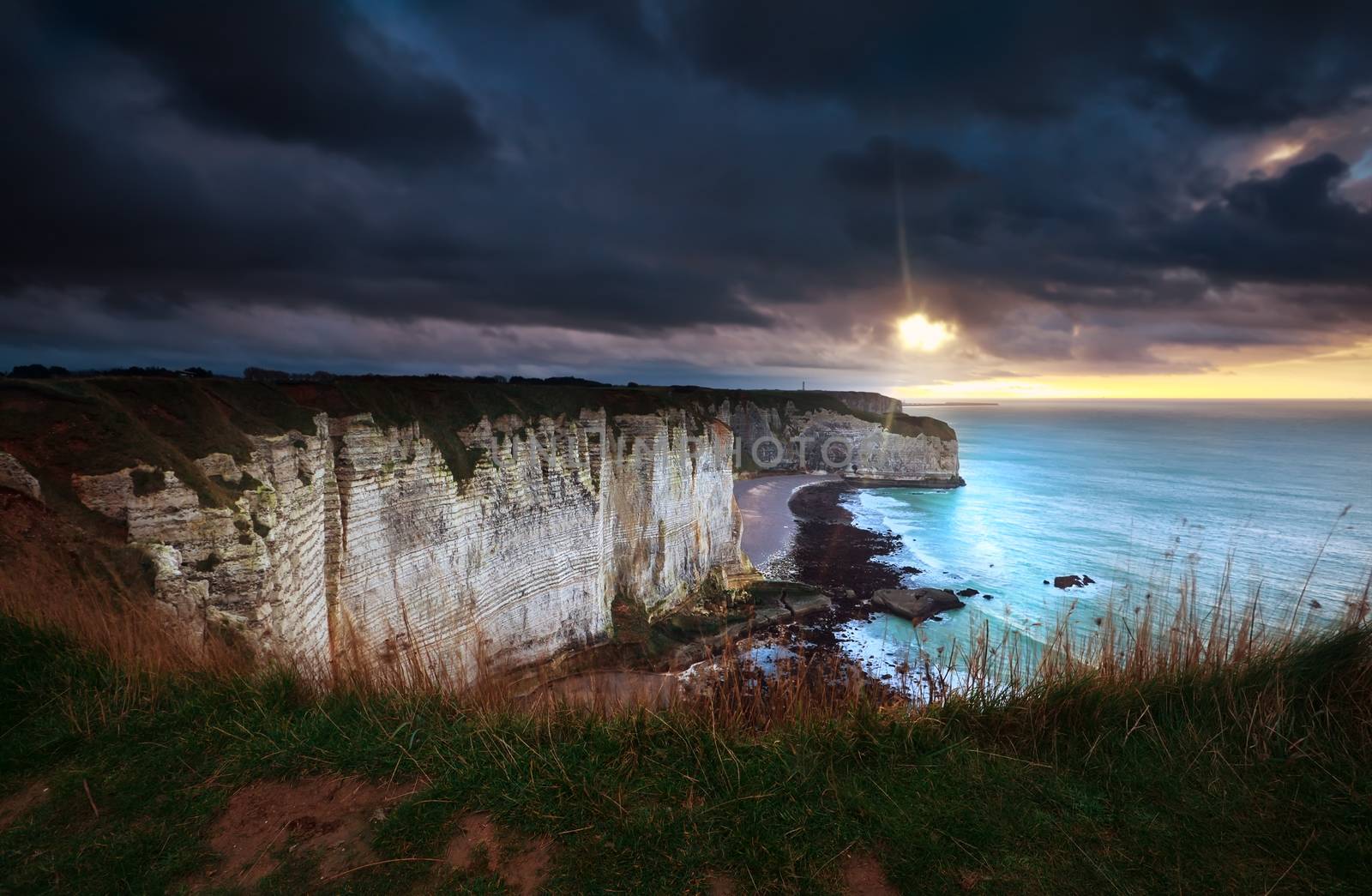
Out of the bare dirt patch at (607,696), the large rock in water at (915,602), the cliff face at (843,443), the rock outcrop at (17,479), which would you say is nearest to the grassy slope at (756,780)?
the bare dirt patch at (607,696)

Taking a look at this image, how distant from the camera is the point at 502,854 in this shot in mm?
2953

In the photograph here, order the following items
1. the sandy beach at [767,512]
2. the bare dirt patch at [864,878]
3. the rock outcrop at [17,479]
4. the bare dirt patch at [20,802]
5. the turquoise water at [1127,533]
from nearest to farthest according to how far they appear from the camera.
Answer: the bare dirt patch at [864,878] < the bare dirt patch at [20,802] < the rock outcrop at [17,479] < the turquoise water at [1127,533] < the sandy beach at [767,512]

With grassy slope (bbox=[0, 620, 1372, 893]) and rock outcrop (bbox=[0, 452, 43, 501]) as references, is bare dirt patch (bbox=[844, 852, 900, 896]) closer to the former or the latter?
grassy slope (bbox=[0, 620, 1372, 893])

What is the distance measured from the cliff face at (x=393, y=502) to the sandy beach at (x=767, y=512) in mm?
7821

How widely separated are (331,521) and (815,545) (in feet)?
116

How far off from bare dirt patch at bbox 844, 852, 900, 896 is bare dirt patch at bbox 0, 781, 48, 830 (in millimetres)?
4702

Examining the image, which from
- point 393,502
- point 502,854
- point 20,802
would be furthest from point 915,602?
point 20,802

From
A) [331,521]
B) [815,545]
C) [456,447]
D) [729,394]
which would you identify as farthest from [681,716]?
[729,394]

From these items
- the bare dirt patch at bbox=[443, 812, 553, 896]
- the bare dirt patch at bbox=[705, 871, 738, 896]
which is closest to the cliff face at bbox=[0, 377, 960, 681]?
the bare dirt patch at bbox=[443, 812, 553, 896]

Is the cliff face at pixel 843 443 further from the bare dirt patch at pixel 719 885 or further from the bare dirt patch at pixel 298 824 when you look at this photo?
the bare dirt patch at pixel 719 885

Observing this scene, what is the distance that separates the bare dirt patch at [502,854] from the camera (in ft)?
9.25

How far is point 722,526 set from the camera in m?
34.5

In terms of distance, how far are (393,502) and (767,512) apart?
1711 inches

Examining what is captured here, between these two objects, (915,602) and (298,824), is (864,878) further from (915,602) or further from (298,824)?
(915,602)
